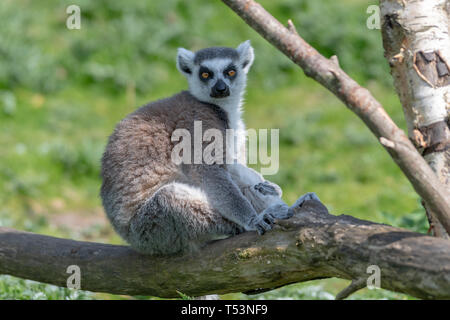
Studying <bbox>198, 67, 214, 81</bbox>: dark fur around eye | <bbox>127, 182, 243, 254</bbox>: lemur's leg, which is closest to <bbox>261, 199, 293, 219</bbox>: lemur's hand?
<bbox>127, 182, 243, 254</bbox>: lemur's leg

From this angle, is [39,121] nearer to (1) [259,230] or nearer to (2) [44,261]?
(2) [44,261]

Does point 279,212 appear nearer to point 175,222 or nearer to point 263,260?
point 263,260

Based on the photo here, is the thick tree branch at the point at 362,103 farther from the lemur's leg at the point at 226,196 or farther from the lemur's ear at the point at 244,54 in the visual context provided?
the lemur's ear at the point at 244,54

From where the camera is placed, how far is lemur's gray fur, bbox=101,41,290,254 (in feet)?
11.9

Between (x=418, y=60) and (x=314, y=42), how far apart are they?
708 cm

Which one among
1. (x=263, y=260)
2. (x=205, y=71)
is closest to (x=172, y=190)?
(x=263, y=260)

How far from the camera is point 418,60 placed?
10.7ft

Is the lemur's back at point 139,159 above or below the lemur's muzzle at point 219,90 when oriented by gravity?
below

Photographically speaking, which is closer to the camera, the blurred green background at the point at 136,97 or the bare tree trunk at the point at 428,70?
the bare tree trunk at the point at 428,70

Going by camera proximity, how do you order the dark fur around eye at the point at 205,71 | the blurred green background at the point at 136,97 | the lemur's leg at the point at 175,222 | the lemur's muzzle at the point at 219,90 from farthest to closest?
the blurred green background at the point at 136,97 < the dark fur around eye at the point at 205,71 < the lemur's muzzle at the point at 219,90 < the lemur's leg at the point at 175,222

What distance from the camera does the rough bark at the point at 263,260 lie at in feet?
8.68

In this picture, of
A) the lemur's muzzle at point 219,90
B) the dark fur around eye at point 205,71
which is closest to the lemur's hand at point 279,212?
the lemur's muzzle at point 219,90

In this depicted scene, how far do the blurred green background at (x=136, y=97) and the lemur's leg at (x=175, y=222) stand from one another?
116 inches

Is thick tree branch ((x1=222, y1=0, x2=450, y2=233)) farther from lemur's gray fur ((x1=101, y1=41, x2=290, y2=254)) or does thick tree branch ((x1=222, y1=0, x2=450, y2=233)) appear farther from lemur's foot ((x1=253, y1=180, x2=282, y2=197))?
lemur's foot ((x1=253, y1=180, x2=282, y2=197))
